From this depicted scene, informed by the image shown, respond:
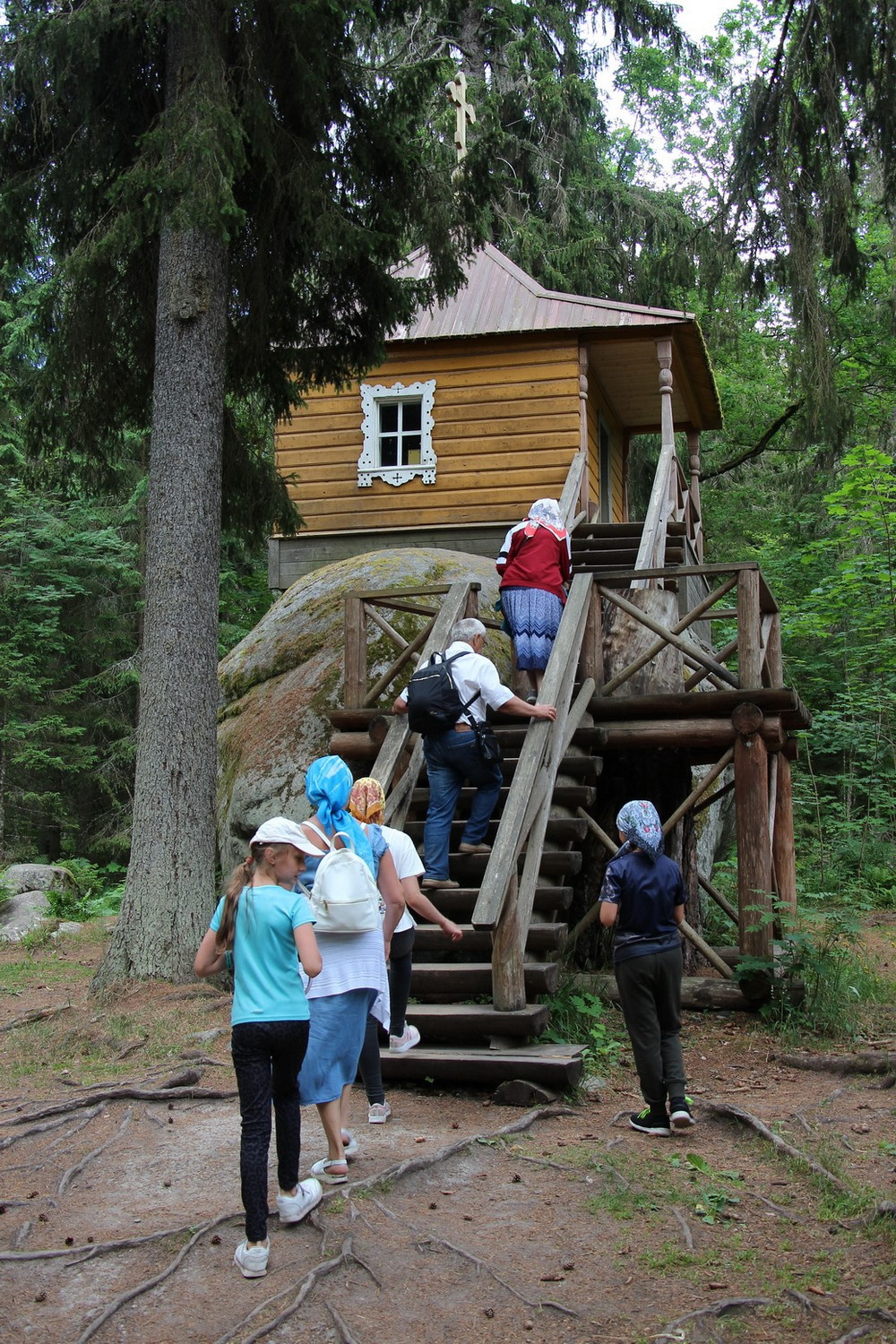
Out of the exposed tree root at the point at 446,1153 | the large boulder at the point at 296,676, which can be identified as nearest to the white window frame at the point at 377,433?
the large boulder at the point at 296,676

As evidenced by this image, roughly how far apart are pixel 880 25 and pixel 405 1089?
28.8 ft

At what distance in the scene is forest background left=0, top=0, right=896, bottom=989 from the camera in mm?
A: 10648

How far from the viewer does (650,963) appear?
6012 mm

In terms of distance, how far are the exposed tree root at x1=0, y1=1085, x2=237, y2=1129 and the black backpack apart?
90.3 inches

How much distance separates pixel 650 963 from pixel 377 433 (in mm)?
11377

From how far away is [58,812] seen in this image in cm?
2369

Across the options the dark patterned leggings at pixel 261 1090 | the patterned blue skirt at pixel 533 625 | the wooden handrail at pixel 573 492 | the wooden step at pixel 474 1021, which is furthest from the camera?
the wooden handrail at pixel 573 492

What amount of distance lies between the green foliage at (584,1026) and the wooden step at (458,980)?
0.41 m

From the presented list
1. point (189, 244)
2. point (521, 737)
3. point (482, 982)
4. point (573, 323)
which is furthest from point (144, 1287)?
point (573, 323)

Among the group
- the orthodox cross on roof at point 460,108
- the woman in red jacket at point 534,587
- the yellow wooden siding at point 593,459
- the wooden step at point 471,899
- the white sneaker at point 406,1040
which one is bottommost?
the white sneaker at point 406,1040

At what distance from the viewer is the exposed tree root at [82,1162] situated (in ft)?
16.9

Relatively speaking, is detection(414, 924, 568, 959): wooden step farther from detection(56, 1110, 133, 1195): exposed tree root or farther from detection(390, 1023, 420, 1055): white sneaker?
detection(56, 1110, 133, 1195): exposed tree root

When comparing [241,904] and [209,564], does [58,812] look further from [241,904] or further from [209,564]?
[241,904]

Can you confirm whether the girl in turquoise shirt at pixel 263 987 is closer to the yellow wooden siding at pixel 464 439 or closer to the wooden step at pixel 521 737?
the wooden step at pixel 521 737
